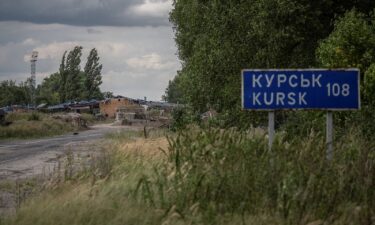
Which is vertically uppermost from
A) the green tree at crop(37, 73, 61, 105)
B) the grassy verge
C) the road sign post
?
the green tree at crop(37, 73, 61, 105)

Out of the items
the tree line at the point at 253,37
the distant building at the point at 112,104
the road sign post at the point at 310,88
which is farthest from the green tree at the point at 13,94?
the road sign post at the point at 310,88

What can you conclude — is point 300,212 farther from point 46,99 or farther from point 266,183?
point 46,99

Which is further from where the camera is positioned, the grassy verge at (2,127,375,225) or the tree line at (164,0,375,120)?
the tree line at (164,0,375,120)

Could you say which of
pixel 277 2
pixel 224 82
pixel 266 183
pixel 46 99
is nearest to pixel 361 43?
pixel 277 2

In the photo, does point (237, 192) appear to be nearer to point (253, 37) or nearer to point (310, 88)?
point (310, 88)

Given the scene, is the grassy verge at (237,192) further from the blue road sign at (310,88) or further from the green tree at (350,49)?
the green tree at (350,49)

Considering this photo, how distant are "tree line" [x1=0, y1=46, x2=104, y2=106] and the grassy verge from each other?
4285 inches

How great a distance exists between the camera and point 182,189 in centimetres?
808

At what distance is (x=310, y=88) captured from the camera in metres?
9.64

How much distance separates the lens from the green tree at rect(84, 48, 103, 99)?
424 feet

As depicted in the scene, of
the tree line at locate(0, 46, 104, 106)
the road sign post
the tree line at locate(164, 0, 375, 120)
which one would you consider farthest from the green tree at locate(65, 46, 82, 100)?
the road sign post

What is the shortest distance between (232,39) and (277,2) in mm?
2719

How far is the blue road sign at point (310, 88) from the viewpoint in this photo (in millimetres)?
9633

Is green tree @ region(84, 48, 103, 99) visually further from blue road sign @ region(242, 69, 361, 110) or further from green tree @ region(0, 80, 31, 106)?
blue road sign @ region(242, 69, 361, 110)
